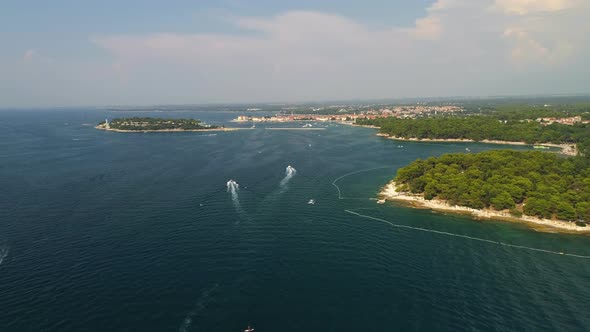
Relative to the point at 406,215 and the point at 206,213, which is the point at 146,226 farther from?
the point at 406,215

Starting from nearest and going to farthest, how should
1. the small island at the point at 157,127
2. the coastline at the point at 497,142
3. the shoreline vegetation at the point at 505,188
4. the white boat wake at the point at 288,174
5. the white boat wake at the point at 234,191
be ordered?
1. the shoreline vegetation at the point at 505,188
2. the white boat wake at the point at 234,191
3. the white boat wake at the point at 288,174
4. the coastline at the point at 497,142
5. the small island at the point at 157,127

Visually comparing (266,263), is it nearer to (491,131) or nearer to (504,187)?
(504,187)

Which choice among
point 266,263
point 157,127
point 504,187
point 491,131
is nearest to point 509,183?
point 504,187

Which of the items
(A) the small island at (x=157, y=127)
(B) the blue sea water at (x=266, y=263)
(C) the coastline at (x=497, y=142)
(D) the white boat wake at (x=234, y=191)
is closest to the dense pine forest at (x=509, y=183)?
(B) the blue sea water at (x=266, y=263)

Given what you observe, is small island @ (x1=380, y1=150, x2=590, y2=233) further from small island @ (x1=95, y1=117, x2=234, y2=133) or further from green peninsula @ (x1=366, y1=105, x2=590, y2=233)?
small island @ (x1=95, y1=117, x2=234, y2=133)

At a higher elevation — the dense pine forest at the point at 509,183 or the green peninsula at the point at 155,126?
the green peninsula at the point at 155,126

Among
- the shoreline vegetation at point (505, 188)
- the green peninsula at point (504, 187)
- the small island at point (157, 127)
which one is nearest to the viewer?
the shoreline vegetation at point (505, 188)

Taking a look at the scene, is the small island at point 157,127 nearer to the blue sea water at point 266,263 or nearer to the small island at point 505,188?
the blue sea water at point 266,263

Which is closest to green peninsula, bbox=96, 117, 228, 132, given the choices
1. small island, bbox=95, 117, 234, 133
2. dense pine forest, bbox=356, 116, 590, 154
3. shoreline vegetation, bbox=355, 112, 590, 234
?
small island, bbox=95, 117, 234, 133
